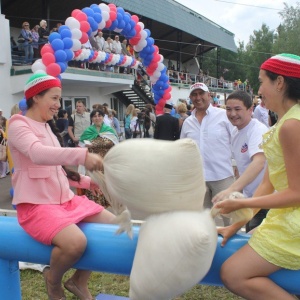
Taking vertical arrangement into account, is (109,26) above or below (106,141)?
above

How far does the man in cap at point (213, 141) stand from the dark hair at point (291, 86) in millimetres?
2382

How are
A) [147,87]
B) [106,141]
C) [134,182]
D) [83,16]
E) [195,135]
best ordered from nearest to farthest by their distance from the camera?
1. [134,182]
2. [195,135]
3. [106,141]
4. [83,16]
5. [147,87]

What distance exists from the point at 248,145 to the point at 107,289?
1.72 meters

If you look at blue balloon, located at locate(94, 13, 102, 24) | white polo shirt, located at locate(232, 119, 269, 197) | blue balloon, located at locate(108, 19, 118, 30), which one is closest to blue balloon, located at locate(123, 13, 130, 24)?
blue balloon, located at locate(108, 19, 118, 30)

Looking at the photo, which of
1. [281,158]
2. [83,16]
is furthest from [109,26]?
[281,158]

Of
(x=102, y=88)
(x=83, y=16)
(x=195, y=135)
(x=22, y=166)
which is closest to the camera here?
(x=22, y=166)

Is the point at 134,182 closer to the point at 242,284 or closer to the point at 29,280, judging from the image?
the point at 242,284

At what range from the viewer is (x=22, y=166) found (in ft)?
7.30

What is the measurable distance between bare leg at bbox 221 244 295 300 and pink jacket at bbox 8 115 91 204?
1.02m

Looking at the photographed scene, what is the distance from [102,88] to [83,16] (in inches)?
439

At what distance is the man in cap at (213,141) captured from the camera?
160 inches

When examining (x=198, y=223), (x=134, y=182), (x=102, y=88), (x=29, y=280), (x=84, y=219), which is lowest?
(x=29, y=280)

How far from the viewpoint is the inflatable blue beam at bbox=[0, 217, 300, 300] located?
6.01 ft

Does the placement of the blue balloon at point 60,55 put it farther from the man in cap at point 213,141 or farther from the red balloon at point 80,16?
the man in cap at point 213,141
